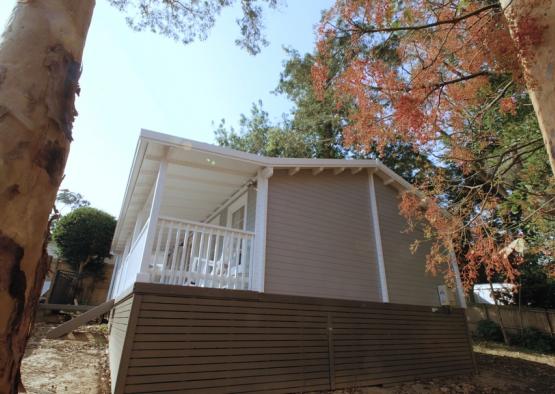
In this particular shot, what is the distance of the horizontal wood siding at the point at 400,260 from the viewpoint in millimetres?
7977

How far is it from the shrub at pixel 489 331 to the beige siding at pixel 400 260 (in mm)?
6474

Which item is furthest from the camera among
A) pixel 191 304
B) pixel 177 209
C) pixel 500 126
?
pixel 177 209

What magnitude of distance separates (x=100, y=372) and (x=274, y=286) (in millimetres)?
3483

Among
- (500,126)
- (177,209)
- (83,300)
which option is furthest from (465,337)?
(83,300)

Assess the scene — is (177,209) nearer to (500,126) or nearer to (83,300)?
(500,126)

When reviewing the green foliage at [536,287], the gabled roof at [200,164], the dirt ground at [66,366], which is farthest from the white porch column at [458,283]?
the dirt ground at [66,366]

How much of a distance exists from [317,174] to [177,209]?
14.2 ft

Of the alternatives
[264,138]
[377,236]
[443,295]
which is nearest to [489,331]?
[443,295]

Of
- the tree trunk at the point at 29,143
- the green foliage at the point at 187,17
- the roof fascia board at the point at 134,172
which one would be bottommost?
the tree trunk at the point at 29,143

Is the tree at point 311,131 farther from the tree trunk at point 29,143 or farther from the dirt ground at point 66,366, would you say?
the tree trunk at point 29,143

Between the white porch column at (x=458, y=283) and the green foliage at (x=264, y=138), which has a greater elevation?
the green foliage at (x=264, y=138)

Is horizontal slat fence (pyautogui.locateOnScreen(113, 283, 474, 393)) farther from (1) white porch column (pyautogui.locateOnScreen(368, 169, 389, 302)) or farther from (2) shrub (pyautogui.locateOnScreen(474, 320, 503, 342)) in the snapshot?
(2) shrub (pyautogui.locateOnScreen(474, 320, 503, 342))

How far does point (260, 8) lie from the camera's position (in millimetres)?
6004

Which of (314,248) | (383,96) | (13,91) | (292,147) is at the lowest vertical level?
(13,91)
